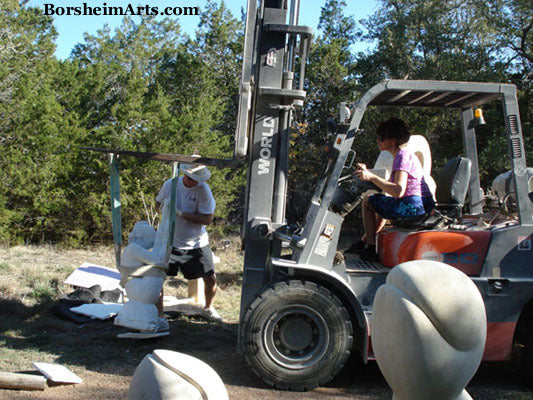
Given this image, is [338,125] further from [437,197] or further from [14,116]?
[14,116]

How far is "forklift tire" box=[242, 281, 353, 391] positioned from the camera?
468 cm

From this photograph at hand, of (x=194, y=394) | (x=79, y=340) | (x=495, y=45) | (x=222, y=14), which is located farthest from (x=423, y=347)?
(x=222, y=14)

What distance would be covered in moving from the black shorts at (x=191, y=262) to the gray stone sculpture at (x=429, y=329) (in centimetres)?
529

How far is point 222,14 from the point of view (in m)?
23.7

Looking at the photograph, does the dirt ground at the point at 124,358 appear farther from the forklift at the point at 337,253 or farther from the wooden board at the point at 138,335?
the forklift at the point at 337,253

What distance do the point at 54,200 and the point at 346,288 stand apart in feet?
32.3

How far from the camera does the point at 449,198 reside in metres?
5.26

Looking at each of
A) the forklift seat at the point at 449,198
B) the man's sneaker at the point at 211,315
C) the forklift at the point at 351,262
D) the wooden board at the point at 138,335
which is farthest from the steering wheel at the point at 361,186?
the man's sneaker at the point at 211,315

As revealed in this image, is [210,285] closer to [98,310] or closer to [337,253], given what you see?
[98,310]

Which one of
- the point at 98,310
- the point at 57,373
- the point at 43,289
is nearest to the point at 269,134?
the point at 57,373

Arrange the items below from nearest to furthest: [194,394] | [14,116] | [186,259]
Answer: [194,394] → [186,259] → [14,116]

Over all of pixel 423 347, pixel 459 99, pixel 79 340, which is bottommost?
pixel 79 340

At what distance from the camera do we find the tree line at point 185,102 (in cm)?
1281

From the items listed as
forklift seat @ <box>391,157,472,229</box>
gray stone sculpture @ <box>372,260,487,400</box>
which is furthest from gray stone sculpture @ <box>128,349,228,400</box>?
forklift seat @ <box>391,157,472,229</box>
